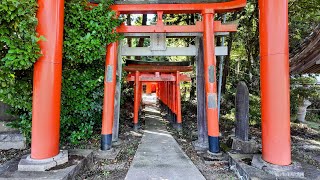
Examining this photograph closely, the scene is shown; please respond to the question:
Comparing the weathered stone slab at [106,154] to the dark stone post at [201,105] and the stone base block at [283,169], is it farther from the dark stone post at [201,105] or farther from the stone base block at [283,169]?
the stone base block at [283,169]

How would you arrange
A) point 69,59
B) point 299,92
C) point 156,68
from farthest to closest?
point 299,92, point 156,68, point 69,59

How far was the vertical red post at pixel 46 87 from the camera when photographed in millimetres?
4035

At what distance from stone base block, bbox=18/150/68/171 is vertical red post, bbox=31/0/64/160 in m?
0.09

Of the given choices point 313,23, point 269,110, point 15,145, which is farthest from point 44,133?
point 313,23

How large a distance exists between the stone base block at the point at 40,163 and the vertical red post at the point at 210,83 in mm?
3327

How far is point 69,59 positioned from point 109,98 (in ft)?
4.54

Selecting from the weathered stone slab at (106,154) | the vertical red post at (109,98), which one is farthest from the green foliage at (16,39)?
the weathered stone slab at (106,154)

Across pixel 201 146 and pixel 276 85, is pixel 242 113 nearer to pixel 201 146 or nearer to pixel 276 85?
pixel 201 146

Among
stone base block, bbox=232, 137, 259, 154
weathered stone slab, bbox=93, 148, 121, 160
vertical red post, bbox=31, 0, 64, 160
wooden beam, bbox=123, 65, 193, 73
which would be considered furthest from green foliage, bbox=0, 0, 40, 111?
wooden beam, bbox=123, 65, 193, 73

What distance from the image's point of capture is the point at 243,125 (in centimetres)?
564

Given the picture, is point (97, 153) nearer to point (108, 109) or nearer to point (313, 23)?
point (108, 109)

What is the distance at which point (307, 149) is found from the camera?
615 cm

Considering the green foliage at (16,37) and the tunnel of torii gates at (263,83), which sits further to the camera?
the tunnel of torii gates at (263,83)

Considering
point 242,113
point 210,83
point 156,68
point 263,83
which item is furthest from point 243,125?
point 156,68
